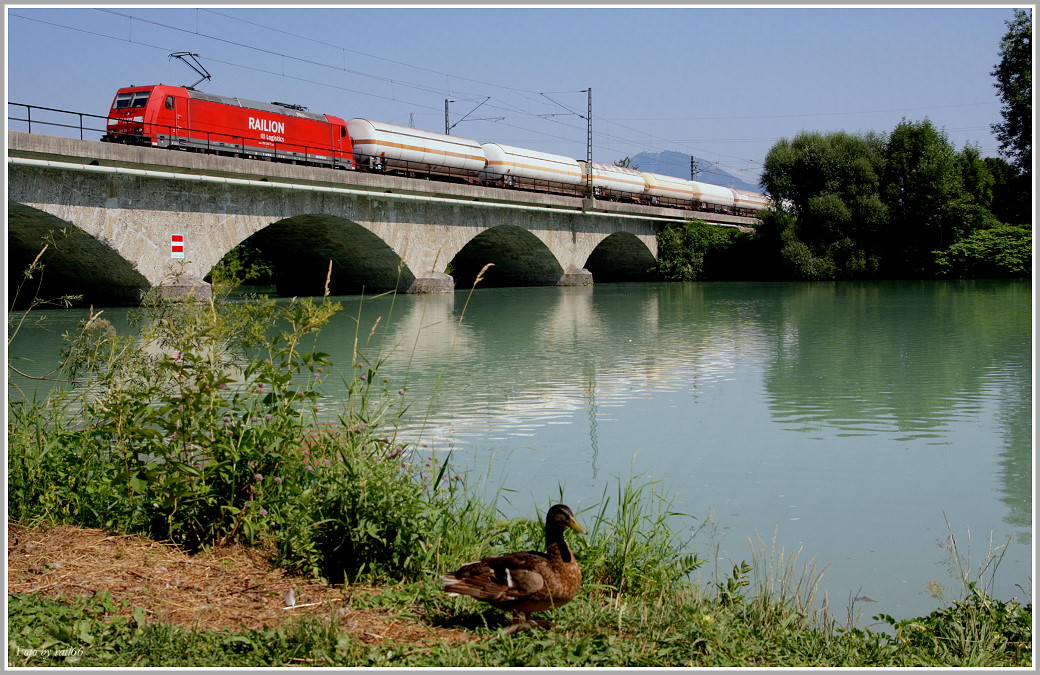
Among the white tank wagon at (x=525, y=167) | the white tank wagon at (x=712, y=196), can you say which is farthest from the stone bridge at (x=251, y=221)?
the white tank wagon at (x=712, y=196)

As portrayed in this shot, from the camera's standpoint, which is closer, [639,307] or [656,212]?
[639,307]

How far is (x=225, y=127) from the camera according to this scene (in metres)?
24.5

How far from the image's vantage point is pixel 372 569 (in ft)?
12.6

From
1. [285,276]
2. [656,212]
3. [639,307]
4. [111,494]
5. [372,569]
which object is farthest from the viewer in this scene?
[656,212]

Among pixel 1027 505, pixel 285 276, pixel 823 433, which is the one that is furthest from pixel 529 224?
pixel 1027 505

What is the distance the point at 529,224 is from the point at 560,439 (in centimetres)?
2807

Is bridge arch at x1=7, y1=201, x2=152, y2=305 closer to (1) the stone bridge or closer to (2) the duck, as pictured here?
(1) the stone bridge

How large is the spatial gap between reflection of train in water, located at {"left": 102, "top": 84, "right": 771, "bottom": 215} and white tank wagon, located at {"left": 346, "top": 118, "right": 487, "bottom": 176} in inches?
1.3

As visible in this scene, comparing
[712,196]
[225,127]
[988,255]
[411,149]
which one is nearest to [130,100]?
[225,127]

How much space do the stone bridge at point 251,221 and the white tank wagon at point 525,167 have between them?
5.84ft

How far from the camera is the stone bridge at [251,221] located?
18.6 metres

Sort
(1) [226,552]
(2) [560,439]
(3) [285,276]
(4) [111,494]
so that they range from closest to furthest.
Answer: (1) [226,552]
(4) [111,494]
(2) [560,439]
(3) [285,276]

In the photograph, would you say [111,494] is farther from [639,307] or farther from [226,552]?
[639,307]

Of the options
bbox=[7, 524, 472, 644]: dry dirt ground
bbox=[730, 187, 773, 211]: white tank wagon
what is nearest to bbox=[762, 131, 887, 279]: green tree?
bbox=[730, 187, 773, 211]: white tank wagon
